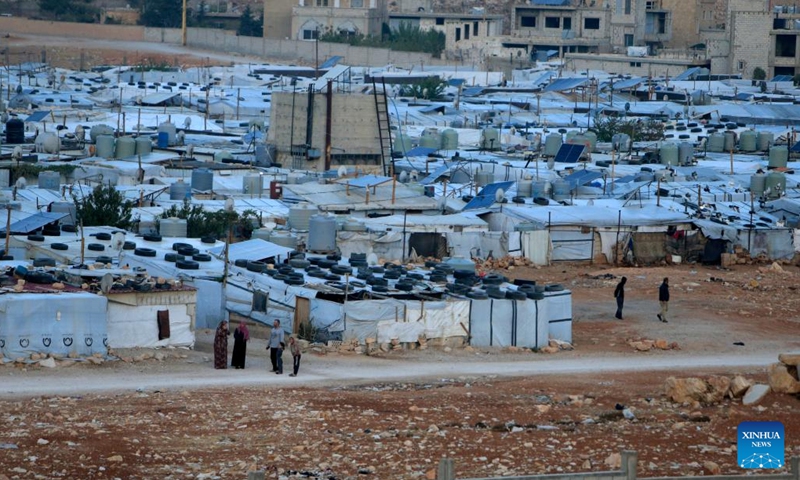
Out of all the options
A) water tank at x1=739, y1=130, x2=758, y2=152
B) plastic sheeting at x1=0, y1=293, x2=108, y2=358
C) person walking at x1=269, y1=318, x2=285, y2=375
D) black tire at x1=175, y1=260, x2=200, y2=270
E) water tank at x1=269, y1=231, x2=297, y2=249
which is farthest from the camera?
water tank at x1=739, y1=130, x2=758, y2=152

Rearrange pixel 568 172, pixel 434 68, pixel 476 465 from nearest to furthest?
1. pixel 476 465
2. pixel 568 172
3. pixel 434 68

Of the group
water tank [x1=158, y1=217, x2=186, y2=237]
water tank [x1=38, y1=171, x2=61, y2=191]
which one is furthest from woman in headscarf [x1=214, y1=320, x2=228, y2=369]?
water tank [x1=38, y1=171, x2=61, y2=191]

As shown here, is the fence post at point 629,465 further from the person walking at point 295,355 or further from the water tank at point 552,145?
the water tank at point 552,145

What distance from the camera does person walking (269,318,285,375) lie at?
65.4 feet

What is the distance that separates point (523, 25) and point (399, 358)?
6461 cm

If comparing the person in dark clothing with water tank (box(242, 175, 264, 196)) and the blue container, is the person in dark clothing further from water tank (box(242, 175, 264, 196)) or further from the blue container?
the blue container

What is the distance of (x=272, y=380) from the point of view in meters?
19.7

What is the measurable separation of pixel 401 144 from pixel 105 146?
8674 mm

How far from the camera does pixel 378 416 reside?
18.3m

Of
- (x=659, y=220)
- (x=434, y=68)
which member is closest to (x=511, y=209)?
(x=659, y=220)

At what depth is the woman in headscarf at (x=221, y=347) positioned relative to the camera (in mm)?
19953

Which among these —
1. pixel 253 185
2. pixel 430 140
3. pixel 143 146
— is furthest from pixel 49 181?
pixel 430 140

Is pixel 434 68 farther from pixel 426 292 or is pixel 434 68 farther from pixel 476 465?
pixel 476 465

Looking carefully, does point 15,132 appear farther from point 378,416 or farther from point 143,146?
point 378,416
